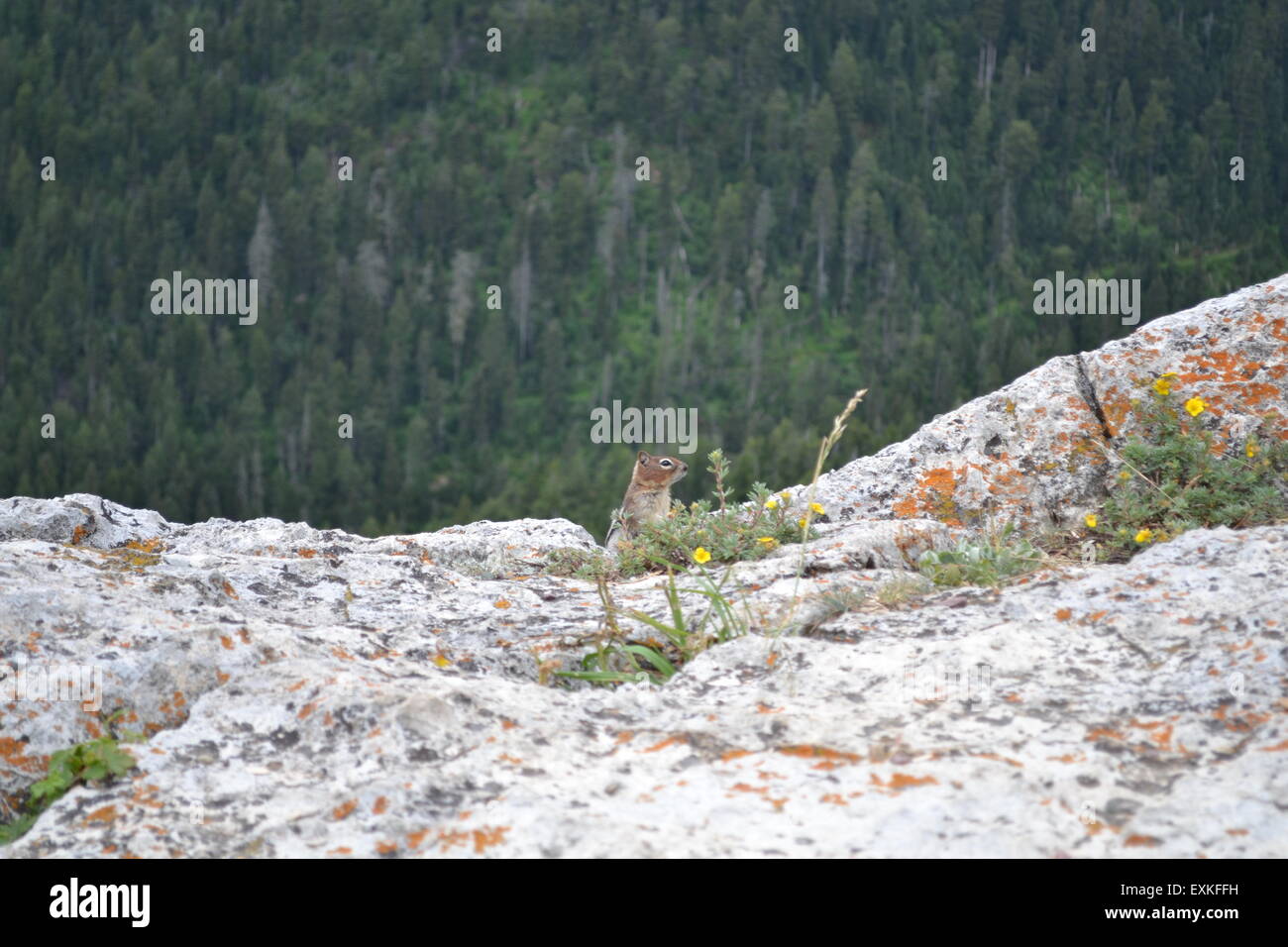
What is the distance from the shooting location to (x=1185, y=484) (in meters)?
8.00

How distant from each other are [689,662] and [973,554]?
1.85m

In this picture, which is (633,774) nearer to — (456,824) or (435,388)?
(456,824)

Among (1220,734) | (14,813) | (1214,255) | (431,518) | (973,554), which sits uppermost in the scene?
(1214,255)

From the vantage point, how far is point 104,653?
567 cm

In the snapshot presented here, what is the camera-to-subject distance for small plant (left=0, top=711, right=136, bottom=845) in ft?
15.9

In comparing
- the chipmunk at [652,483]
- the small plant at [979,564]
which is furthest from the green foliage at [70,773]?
the chipmunk at [652,483]

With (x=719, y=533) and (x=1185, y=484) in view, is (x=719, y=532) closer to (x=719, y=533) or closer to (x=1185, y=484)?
(x=719, y=533)

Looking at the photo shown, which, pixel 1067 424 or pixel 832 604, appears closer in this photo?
pixel 832 604

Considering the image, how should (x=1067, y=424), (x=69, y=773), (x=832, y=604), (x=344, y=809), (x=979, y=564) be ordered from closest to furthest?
(x=344, y=809) < (x=69, y=773) < (x=832, y=604) < (x=979, y=564) < (x=1067, y=424)

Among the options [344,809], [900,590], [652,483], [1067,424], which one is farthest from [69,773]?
[652,483]

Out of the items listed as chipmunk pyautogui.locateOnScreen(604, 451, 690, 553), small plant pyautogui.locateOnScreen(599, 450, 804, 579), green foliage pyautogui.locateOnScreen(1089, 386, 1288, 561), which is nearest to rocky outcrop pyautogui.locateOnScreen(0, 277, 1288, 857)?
small plant pyautogui.locateOnScreen(599, 450, 804, 579)

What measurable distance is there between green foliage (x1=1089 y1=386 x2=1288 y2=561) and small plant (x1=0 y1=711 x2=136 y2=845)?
555 cm

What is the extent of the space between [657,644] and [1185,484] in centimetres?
379

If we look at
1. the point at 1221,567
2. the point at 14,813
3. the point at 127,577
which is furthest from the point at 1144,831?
the point at 127,577
